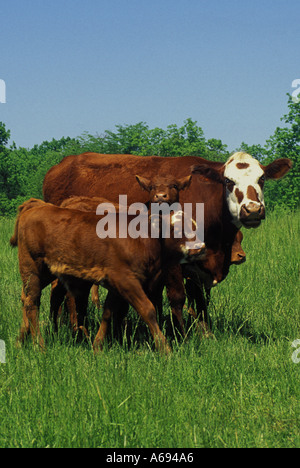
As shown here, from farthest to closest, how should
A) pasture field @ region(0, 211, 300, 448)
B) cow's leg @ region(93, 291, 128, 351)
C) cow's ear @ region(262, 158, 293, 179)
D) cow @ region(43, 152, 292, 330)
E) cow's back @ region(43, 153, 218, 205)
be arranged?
1. cow's back @ region(43, 153, 218, 205)
2. cow's ear @ region(262, 158, 293, 179)
3. cow @ region(43, 152, 292, 330)
4. cow's leg @ region(93, 291, 128, 351)
5. pasture field @ region(0, 211, 300, 448)

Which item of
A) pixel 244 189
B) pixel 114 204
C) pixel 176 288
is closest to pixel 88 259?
pixel 114 204

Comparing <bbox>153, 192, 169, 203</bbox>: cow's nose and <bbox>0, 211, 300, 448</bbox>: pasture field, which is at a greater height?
<bbox>153, 192, 169, 203</bbox>: cow's nose

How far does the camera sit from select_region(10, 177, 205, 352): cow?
→ 4789mm

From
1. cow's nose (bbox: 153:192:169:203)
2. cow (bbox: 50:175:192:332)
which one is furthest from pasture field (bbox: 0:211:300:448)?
cow's nose (bbox: 153:192:169:203)

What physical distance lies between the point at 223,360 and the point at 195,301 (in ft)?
5.15

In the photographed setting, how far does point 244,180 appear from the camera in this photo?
5.51 meters

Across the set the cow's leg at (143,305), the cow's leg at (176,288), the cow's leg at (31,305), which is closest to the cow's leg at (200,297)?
the cow's leg at (176,288)

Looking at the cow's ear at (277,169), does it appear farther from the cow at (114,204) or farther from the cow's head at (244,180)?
the cow at (114,204)

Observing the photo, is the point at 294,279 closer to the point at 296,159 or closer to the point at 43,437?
the point at 43,437

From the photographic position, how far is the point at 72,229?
4965 millimetres

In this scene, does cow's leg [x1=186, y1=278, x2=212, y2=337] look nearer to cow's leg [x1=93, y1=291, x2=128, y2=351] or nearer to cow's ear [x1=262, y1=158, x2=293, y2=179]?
cow's leg [x1=93, y1=291, x2=128, y2=351]

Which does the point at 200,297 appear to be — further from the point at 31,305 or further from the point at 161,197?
the point at 31,305

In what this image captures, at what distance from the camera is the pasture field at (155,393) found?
346 centimetres
